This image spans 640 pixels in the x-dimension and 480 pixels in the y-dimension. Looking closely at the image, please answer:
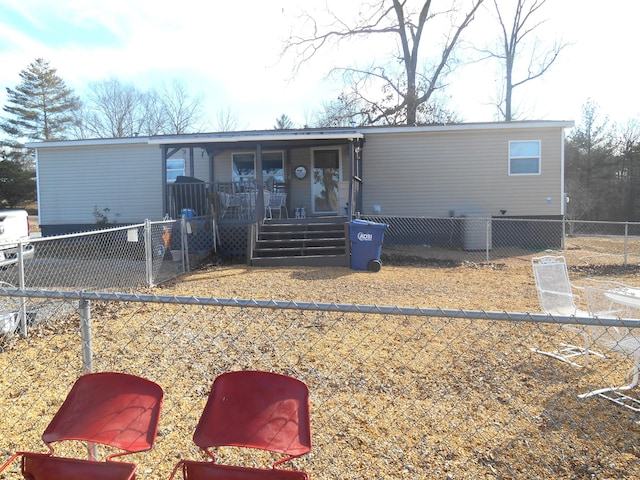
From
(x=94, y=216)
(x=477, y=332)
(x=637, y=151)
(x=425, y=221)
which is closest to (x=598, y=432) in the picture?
(x=477, y=332)

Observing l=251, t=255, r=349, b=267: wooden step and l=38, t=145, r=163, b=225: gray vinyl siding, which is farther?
l=38, t=145, r=163, b=225: gray vinyl siding

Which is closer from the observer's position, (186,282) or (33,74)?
(186,282)

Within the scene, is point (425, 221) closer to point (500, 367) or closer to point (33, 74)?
point (500, 367)

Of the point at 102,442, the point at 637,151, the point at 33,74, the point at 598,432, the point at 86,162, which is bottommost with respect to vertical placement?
the point at 598,432

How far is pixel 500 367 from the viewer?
3.91 m

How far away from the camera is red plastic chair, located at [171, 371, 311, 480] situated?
1645 millimetres

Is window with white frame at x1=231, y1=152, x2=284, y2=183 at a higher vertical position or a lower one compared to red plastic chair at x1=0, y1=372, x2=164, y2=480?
higher

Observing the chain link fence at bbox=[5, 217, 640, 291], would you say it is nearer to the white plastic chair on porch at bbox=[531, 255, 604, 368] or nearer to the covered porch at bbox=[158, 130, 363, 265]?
the covered porch at bbox=[158, 130, 363, 265]

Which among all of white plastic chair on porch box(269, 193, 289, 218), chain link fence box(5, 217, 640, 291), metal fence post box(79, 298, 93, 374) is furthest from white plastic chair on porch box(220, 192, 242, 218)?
metal fence post box(79, 298, 93, 374)

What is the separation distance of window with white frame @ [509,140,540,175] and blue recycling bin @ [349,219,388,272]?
259 inches

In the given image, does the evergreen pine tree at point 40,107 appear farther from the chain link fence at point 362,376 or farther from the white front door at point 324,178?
the chain link fence at point 362,376

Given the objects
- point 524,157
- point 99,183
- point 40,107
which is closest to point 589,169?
point 524,157

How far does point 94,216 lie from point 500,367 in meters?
15.0

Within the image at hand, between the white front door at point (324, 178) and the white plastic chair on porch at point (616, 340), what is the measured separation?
422 inches
